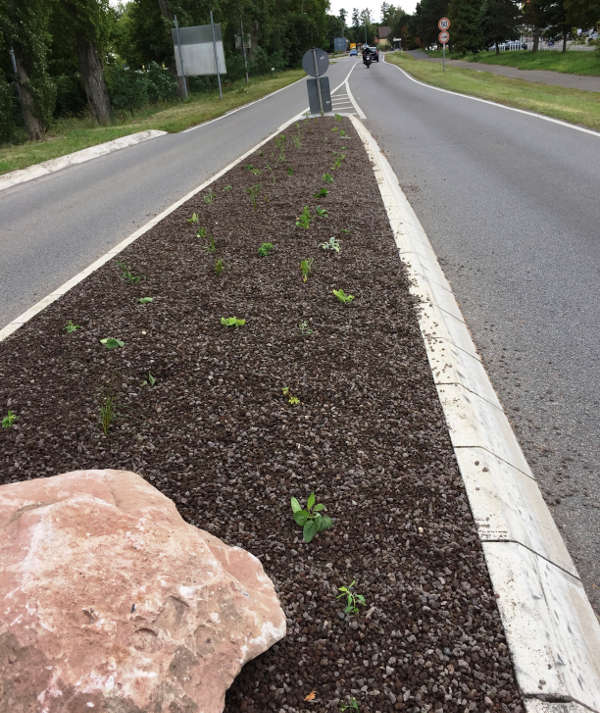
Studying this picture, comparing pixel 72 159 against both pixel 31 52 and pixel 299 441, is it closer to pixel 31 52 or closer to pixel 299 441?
pixel 31 52

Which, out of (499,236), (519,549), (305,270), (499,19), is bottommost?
(499,236)

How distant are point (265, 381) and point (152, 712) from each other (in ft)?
7.12

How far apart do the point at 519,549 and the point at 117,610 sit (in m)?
1.53

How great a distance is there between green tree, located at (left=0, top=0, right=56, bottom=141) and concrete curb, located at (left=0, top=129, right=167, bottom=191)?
3882 millimetres

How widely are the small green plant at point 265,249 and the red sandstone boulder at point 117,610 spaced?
3.80 m

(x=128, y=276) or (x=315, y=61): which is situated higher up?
(x=315, y=61)

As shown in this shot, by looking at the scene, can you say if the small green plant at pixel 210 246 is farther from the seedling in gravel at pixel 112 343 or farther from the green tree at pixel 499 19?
the green tree at pixel 499 19

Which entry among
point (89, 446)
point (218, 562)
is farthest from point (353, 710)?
point (89, 446)

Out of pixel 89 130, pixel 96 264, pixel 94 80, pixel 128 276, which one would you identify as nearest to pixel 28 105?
pixel 89 130

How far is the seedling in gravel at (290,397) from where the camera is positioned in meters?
3.23

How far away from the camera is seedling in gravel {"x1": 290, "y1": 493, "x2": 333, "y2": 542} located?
2381 millimetres

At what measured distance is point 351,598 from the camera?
2.06 metres

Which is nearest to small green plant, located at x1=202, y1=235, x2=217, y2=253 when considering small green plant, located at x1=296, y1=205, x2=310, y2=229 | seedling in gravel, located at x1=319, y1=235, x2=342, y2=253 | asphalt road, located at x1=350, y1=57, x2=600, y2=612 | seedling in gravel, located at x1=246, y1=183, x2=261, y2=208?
small green plant, located at x1=296, y1=205, x2=310, y2=229

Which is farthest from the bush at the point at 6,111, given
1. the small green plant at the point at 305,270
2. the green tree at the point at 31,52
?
the small green plant at the point at 305,270
